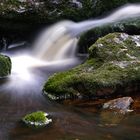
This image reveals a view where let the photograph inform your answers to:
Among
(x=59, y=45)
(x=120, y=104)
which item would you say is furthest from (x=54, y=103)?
(x=59, y=45)

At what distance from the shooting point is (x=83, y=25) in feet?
43.0

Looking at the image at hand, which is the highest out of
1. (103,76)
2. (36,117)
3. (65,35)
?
(65,35)

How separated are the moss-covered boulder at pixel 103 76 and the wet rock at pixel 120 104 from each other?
633 mm

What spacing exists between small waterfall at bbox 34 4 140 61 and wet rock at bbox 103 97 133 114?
14.0 feet

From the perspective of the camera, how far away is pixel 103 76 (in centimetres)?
860

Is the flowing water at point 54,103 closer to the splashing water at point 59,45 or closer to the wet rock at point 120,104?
the splashing water at point 59,45

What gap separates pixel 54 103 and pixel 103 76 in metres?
1.16

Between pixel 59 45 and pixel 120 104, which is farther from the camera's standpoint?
pixel 59 45

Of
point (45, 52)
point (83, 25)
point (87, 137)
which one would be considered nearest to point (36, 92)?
point (87, 137)

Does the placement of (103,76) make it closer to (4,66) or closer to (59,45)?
(4,66)

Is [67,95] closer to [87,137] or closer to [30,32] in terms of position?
[87,137]

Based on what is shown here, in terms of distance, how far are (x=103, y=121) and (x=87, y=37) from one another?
Answer: 5336mm

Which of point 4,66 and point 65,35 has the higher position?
point 65,35

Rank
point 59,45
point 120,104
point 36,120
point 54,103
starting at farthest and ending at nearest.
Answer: point 59,45, point 54,103, point 120,104, point 36,120
